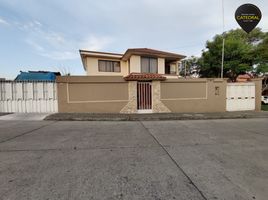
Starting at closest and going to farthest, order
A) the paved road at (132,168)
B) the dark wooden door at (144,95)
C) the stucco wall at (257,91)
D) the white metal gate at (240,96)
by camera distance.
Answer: the paved road at (132,168), the dark wooden door at (144,95), the white metal gate at (240,96), the stucco wall at (257,91)

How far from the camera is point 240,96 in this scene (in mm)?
13758

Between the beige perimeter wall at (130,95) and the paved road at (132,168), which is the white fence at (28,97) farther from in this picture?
the paved road at (132,168)

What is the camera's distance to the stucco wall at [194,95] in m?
12.6

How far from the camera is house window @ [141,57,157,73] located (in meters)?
18.3

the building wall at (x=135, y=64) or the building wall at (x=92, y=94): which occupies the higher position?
the building wall at (x=135, y=64)

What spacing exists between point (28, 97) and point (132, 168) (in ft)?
35.7

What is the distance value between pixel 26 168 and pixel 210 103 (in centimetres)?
1307

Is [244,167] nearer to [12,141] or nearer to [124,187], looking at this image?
[124,187]

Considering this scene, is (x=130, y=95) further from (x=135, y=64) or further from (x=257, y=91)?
(x=257, y=91)

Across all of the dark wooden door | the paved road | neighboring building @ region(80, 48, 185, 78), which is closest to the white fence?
the paved road

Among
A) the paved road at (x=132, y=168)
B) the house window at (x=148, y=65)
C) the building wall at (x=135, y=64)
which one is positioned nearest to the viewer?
the paved road at (x=132, y=168)

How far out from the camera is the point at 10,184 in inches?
111

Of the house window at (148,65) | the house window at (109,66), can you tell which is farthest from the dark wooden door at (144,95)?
the house window at (109,66)

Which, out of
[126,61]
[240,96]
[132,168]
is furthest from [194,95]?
[132,168]
